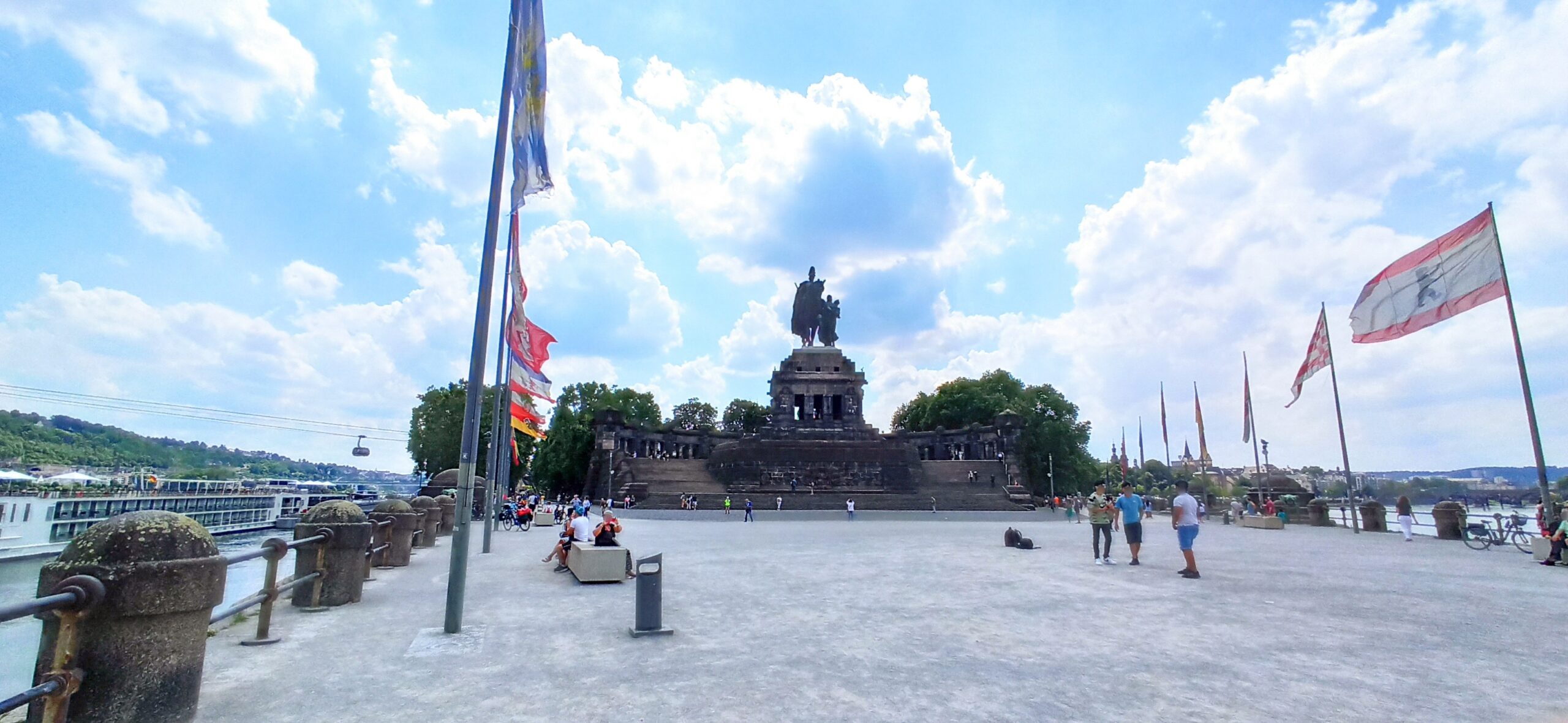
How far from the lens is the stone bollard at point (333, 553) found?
833cm

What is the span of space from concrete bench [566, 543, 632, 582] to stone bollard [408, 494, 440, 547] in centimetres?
685

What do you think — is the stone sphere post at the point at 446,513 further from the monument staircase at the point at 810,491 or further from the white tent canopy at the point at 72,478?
the white tent canopy at the point at 72,478

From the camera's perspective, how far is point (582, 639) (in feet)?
23.3

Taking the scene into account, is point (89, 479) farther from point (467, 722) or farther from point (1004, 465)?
point (467, 722)

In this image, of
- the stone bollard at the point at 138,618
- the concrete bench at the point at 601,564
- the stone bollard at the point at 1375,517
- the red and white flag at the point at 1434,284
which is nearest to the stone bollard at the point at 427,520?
the concrete bench at the point at 601,564

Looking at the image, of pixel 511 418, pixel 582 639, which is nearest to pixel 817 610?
pixel 582 639

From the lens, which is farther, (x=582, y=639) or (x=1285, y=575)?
(x=1285, y=575)

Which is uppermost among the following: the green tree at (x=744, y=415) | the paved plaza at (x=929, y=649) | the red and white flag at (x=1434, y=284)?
the green tree at (x=744, y=415)

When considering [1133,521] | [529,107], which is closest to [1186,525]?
[1133,521]

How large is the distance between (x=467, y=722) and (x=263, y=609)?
3351 mm

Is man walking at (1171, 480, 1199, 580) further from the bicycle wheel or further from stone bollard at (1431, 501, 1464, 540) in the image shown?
stone bollard at (1431, 501, 1464, 540)

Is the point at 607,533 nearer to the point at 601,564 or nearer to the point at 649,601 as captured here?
the point at 601,564

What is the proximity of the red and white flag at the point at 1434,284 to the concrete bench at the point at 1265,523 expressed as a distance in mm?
11793

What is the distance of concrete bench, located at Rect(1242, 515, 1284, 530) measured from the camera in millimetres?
25812
